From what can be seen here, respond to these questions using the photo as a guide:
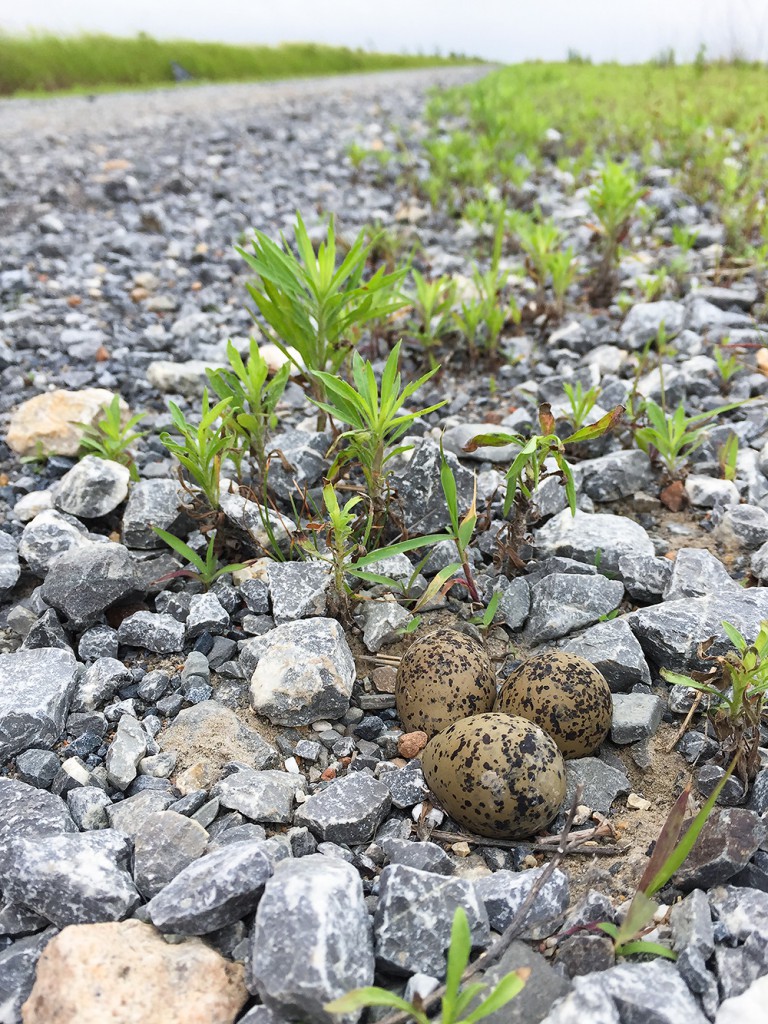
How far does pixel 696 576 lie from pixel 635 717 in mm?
627

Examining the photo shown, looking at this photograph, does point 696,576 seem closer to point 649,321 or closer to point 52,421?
point 649,321

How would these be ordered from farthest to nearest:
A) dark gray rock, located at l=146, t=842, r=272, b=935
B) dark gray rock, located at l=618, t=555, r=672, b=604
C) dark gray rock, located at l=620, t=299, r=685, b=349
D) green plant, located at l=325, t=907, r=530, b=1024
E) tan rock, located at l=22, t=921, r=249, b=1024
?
dark gray rock, located at l=620, t=299, r=685, b=349 < dark gray rock, located at l=618, t=555, r=672, b=604 < dark gray rock, located at l=146, t=842, r=272, b=935 < tan rock, located at l=22, t=921, r=249, b=1024 < green plant, located at l=325, t=907, r=530, b=1024

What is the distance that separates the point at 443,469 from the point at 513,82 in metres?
13.4

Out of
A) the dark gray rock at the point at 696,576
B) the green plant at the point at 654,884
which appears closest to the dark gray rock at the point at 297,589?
the dark gray rock at the point at 696,576

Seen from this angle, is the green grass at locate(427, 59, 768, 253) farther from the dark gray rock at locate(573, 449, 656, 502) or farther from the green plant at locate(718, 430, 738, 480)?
the dark gray rock at locate(573, 449, 656, 502)

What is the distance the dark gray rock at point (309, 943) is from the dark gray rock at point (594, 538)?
1420 mm

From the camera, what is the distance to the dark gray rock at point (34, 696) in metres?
2.10

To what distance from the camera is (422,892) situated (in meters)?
1.62

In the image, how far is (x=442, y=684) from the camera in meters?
2.11

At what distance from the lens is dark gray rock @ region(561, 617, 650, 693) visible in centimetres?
225

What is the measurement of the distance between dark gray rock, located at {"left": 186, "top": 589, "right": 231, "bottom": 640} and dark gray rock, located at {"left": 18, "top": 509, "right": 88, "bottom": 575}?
57cm

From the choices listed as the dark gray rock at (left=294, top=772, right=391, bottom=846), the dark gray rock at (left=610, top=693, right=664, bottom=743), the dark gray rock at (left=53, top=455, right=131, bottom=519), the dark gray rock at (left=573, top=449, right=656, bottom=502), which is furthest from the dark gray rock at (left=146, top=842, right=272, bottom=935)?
the dark gray rock at (left=573, top=449, right=656, bottom=502)

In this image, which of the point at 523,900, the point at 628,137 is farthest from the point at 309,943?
the point at 628,137

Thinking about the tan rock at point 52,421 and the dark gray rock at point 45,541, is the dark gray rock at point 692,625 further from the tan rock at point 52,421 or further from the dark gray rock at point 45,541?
the tan rock at point 52,421
